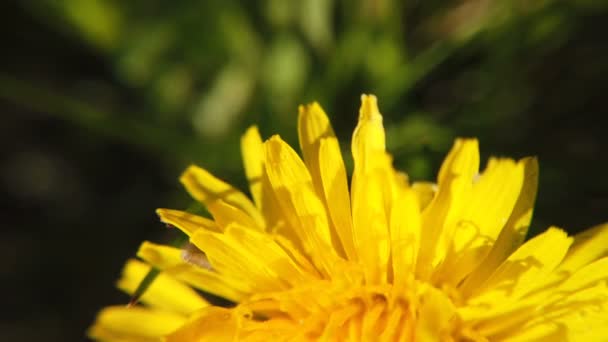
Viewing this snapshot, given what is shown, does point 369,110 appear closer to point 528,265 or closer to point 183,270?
point 528,265

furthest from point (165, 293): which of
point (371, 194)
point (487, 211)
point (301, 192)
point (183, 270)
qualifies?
point (487, 211)

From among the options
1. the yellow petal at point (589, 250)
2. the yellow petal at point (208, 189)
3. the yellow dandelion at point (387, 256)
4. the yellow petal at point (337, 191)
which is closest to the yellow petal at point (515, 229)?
the yellow dandelion at point (387, 256)

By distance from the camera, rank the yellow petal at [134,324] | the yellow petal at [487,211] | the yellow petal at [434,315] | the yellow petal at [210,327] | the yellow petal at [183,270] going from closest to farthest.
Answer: the yellow petal at [434,315] < the yellow petal at [487,211] < the yellow petal at [210,327] < the yellow petal at [183,270] < the yellow petal at [134,324]

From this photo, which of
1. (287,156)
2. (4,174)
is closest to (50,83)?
(4,174)

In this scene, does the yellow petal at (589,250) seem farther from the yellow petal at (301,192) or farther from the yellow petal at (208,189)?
the yellow petal at (208,189)

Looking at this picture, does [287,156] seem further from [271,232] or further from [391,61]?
[391,61]

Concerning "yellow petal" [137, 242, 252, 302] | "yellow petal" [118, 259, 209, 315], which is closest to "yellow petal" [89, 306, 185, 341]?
"yellow petal" [118, 259, 209, 315]
